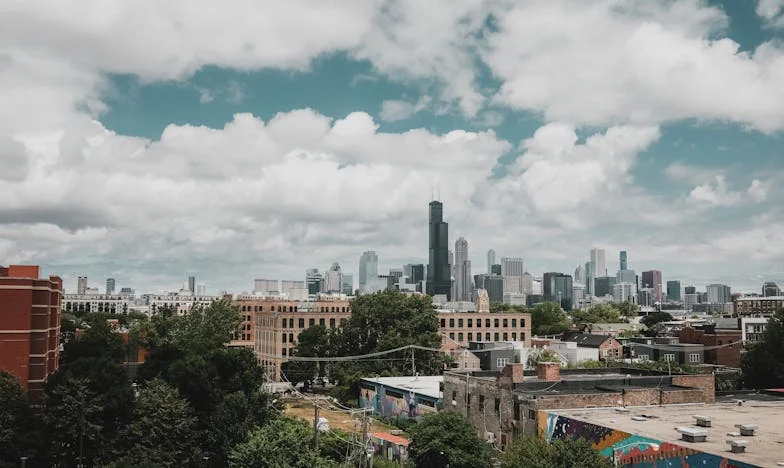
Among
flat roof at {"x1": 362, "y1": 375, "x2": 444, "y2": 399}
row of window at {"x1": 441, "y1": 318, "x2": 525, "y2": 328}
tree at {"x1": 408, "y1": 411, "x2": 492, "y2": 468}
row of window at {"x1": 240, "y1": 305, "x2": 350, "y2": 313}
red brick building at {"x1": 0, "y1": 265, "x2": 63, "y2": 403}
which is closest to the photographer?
tree at {"x1": 408, "y1": 411, "x2": 492, "y2": 468}

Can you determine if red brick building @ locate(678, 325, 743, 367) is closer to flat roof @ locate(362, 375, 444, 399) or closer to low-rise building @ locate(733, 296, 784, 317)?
flat roof @ locate(362, 375, 444, 399)

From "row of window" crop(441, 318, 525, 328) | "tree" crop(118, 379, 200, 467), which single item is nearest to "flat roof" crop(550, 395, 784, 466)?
"tree" crop(118, 379, 200, 467)

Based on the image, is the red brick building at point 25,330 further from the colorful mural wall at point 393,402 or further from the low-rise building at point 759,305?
the low-rise building at point 759,305

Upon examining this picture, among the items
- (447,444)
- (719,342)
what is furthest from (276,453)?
(719,342)

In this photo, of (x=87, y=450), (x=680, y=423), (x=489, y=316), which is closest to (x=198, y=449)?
(x=87, y=450)

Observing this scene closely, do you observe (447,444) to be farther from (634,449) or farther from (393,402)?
(393,402)
